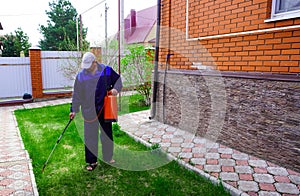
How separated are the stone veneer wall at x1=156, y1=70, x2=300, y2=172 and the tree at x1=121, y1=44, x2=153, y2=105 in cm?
A: 230

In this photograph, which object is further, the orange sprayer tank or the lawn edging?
the orange sprayer tank

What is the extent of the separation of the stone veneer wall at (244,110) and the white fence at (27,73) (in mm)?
4458

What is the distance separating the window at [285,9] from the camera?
105 inches

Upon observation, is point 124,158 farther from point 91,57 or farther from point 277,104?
point 277,104

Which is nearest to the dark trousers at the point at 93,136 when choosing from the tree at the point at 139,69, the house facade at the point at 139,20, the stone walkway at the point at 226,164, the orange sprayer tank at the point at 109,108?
the orange sprayer tank at the point at 109,108

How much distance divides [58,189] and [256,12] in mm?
3334

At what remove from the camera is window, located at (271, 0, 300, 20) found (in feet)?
8.73

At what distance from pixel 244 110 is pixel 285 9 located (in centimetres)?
140

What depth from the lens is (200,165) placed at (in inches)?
116

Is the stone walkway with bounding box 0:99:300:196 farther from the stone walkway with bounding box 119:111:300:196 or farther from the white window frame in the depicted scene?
the white window frame

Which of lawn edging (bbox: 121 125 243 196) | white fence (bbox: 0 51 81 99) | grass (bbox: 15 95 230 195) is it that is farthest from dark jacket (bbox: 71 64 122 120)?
white fence (bbox: 0 51 81 99)

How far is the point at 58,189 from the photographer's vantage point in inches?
99.9

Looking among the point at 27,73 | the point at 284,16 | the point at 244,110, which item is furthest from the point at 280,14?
the point at 27,73

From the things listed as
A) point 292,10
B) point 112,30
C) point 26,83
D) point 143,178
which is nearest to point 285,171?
point 143,178
